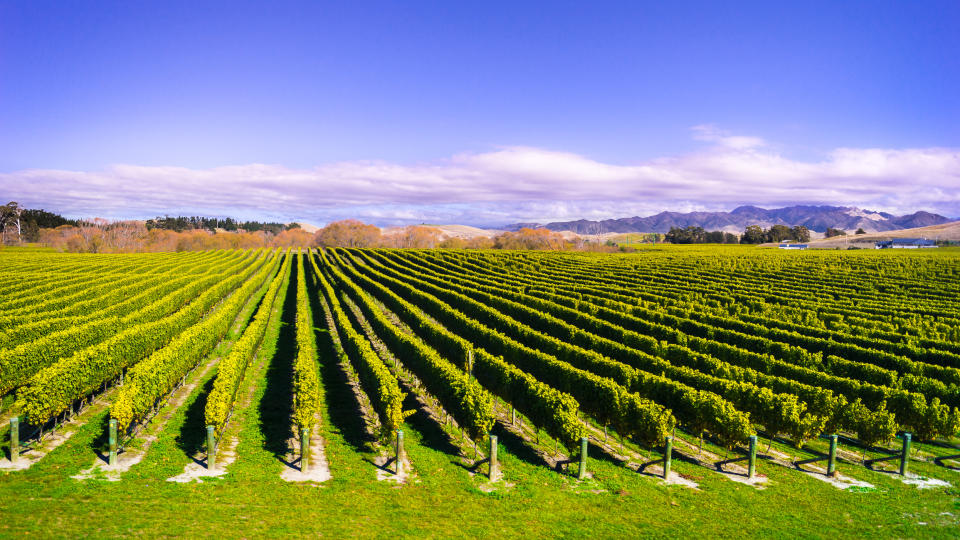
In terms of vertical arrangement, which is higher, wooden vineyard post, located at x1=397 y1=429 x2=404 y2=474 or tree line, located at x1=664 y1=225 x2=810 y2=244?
tree line, located at x1=664 y1=225 x2=810 y2=244

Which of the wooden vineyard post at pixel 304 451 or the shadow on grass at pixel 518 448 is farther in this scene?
the shadow on grass at pixel 518 448

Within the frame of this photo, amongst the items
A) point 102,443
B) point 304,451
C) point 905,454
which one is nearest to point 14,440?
point 102,443

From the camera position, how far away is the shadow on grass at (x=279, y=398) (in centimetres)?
Answer: 1535

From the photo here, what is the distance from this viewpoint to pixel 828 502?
1212 cm

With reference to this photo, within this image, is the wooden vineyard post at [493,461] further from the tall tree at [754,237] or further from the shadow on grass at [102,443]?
the tall tree at [754,237]

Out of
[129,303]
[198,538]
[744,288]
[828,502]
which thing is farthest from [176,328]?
[744,288]

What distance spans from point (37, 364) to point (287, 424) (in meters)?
10.0

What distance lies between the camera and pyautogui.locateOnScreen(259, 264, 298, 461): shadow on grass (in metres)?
15.4

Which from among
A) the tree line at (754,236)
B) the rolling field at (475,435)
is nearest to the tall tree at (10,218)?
the rolling field at (475,435)

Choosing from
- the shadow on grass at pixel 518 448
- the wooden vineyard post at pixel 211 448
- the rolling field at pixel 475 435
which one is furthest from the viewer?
the shadow on grass at pixel 518 448

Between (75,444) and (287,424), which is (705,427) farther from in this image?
(75,444)

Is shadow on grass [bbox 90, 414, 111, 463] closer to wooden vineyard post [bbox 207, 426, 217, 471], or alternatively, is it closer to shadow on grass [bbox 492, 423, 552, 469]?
wooden vineyard post [bbox 207, 426, 217, 471]

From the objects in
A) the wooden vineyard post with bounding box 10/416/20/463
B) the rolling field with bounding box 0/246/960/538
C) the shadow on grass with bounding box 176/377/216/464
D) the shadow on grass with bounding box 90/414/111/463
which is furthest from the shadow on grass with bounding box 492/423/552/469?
the wooden vineyard post with bounding box 10/416/20/463

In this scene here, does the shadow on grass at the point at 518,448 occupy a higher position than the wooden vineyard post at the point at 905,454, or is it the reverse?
the wooden vineyard post at the point at 905,454
